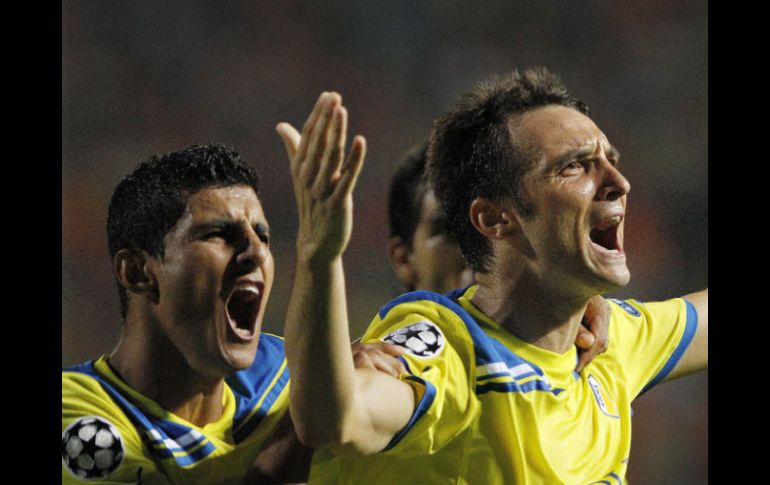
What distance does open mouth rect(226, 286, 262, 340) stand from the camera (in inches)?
73.4

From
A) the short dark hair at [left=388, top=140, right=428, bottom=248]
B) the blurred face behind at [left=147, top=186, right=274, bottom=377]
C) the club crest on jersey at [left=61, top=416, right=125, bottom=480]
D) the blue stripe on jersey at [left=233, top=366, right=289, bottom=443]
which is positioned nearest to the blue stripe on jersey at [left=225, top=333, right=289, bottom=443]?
the blue stripe on jersey at [left=233, top=366, right=289, bottom=443]

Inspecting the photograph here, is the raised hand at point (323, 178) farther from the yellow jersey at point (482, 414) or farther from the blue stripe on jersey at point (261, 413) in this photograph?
the blue stripe on jersey at point (261, 413)

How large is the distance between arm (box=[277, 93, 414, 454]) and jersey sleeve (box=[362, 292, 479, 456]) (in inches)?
7.6

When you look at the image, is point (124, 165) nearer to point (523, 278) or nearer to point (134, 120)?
point (134, 120)

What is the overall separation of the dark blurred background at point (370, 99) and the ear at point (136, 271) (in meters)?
0.33

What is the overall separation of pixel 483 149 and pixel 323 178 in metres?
0.72

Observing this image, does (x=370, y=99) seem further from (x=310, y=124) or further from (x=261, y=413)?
(x=310, y=124)

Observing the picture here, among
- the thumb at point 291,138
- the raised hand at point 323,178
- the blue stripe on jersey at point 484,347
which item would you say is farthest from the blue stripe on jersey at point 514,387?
the thumb at point 291,138

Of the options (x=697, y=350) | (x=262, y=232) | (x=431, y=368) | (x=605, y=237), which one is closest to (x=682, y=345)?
(x=697, y=350)

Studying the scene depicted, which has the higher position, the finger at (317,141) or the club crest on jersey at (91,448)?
the finger at (317,141)

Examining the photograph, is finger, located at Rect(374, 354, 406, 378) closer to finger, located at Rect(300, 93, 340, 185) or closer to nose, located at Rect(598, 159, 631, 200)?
finger, located at Rect(300, 93, 340, 185)

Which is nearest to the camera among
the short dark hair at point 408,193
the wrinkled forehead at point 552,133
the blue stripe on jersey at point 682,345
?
the wrinkled forehead at point 552,133

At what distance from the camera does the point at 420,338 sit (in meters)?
1.89

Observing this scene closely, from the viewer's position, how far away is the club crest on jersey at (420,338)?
1.86 meters
